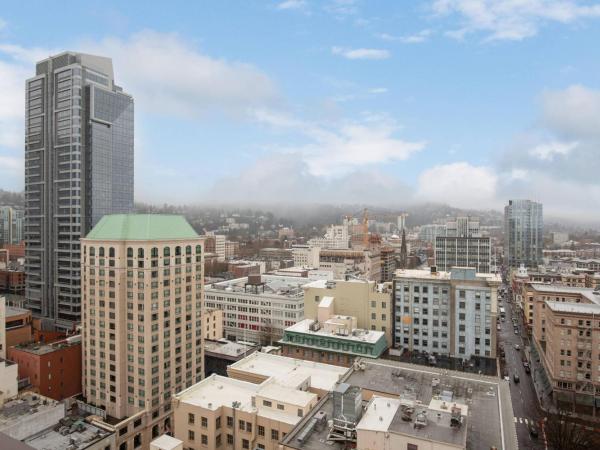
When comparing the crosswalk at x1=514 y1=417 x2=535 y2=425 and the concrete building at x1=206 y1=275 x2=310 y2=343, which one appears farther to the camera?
the concrete building at x1=206 y1=275 x2=310 y2=343

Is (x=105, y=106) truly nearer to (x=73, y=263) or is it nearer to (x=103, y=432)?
(x=73, y=263)

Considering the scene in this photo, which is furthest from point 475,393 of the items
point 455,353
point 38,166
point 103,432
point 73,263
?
point 38,166

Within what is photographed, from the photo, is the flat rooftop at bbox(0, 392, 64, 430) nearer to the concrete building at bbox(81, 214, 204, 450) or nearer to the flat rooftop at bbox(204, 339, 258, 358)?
the concrete building at bbox(81, 214, 204, 450)

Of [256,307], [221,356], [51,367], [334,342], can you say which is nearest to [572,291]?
Result: [334,342]

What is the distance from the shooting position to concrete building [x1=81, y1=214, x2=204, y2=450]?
61969 mm

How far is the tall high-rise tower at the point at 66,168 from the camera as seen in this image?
112 meters

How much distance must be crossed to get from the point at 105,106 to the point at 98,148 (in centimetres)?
1298

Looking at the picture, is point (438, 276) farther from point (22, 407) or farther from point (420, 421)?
point (22, 407)

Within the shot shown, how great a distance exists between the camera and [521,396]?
81500 millimetres

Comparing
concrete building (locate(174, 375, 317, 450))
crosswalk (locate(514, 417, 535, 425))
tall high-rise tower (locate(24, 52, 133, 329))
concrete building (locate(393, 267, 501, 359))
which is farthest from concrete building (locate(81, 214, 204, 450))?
crosswalk (locate(514, 417, 535, 425))

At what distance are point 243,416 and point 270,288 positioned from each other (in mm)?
72391

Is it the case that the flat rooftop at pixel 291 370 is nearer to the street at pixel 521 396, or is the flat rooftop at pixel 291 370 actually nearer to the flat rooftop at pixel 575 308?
the street at pixel 521 396

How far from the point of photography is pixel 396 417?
33.2 metres

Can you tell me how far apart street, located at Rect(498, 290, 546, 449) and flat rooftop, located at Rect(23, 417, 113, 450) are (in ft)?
208
